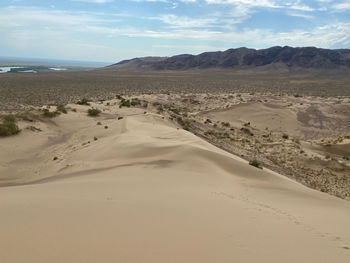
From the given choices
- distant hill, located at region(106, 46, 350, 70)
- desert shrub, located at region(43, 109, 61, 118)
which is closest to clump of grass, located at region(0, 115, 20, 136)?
desert shrub, located at region(43, 109, 61, 118)

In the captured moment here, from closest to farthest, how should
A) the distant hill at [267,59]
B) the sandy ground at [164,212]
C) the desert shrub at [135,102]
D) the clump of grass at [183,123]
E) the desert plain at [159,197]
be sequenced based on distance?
the sandy ground at [164,212]
the desert plain at [159,197]
the clump of grass at [183,123]
the desert shrub at [135,102]
the distant hill at [267,59]

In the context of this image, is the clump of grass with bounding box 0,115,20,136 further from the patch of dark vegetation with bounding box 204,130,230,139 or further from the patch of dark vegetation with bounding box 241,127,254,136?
the patch of dark vegetation with bounding box 241,127,254,136

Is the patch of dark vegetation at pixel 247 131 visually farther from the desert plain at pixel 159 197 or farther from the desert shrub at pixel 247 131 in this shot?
the desert plain at pixel 159 197

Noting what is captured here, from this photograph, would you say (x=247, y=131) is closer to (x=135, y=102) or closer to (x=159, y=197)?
(x=135, y=102)

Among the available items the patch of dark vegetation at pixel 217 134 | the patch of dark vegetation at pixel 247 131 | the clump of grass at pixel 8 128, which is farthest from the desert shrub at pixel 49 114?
the patch of dark vegetation at pixel 247 131

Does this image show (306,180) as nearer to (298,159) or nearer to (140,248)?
(298,159)

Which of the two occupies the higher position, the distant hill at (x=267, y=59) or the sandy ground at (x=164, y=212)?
the distant hill at (x=267, y=59)

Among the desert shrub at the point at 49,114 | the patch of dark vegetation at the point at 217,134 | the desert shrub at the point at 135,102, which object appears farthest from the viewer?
the desert shrub at the point at 135,102

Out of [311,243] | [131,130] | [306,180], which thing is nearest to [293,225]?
[311,243]
